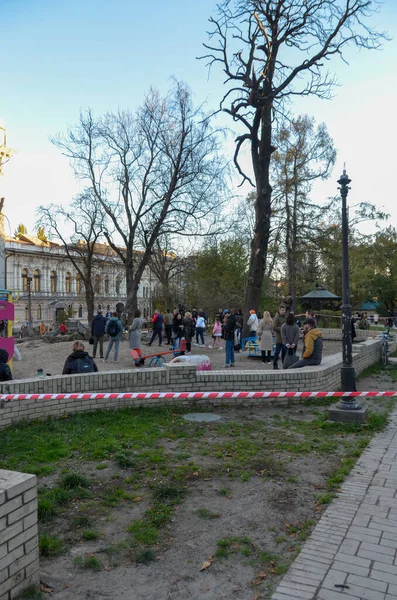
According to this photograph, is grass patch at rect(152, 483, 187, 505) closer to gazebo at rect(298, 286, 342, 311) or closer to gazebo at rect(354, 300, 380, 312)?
gazebo at rect(298, 286, 342, 311)

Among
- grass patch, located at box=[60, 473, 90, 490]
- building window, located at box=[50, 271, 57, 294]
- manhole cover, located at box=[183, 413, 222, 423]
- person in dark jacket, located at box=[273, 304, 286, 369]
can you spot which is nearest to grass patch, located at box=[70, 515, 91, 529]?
grass patch, located at box=[60, 473, 90, 490]

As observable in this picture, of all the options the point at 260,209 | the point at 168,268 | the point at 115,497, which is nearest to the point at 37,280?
the point at 168,268

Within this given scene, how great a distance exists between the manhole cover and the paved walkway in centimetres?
276

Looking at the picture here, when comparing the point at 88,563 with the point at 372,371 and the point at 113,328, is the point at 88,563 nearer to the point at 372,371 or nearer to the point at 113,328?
the point at 113,328

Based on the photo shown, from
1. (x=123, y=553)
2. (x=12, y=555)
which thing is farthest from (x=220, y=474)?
(x=12, y=555)

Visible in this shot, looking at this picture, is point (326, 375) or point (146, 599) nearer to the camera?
point (146, 599)

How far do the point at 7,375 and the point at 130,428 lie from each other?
2258 millimetres

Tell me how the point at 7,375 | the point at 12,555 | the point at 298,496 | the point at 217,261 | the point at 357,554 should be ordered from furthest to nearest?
the point at 217,261 → the point at 7,375 → the point at 298,496 → the point at 357,554 → the point at 12,555

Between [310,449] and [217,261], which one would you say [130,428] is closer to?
[310,449]

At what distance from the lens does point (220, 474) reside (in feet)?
16.6

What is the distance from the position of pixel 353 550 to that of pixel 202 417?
4.15 m

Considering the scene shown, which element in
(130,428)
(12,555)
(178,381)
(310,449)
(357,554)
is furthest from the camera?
(178,381)

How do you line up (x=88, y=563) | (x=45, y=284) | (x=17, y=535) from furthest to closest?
(x=45, y=284)
(x=88, y=563)
(x=17, y=535)

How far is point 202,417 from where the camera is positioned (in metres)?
7.49
